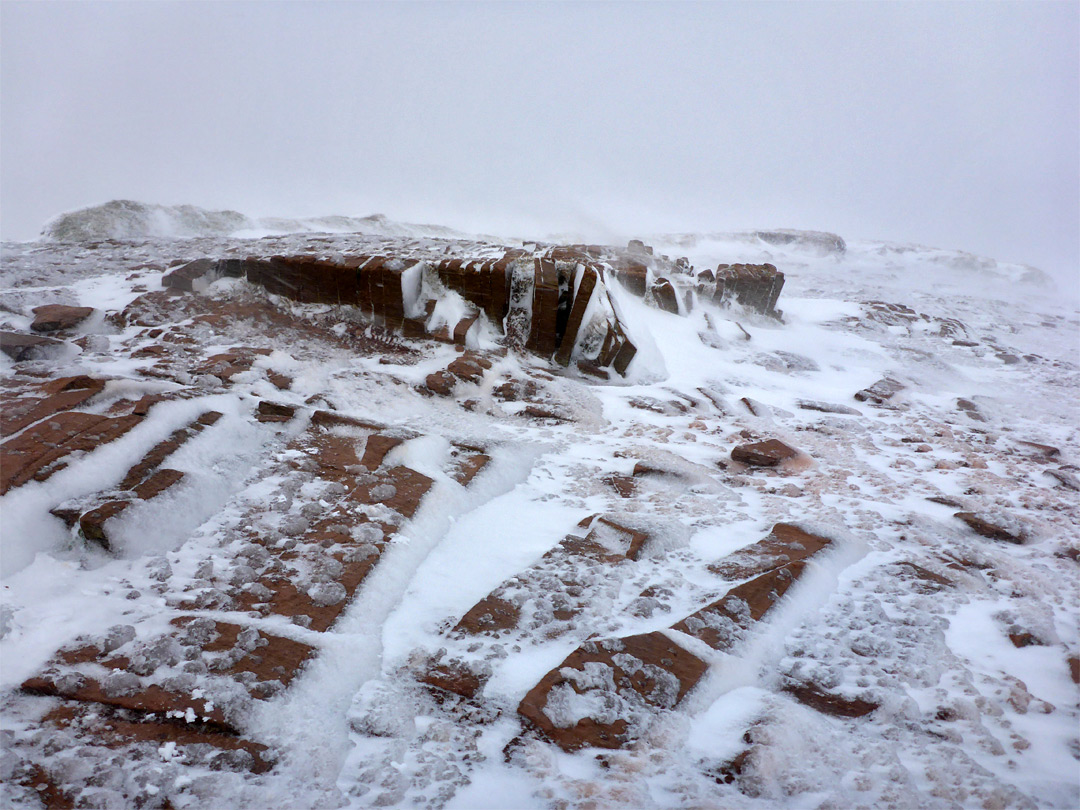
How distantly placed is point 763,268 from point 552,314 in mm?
6613

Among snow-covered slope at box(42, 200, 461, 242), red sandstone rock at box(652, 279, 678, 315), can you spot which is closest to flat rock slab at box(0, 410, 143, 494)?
red sandstone rock at box(652, 279, 678, 315)

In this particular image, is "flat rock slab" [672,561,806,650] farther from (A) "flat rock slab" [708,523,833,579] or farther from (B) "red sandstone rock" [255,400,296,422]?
(B) "red sandstone rock" [255,400,296,422]

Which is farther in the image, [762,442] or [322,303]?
[322,303]

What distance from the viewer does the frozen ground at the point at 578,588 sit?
1.90 meters

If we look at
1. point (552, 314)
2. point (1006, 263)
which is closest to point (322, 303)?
point (552, 314)

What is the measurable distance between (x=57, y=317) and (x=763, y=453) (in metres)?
7.94

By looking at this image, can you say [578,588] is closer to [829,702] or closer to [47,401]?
[829,702]

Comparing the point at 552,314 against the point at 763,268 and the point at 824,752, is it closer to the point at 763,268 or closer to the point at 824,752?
the point at 824,752

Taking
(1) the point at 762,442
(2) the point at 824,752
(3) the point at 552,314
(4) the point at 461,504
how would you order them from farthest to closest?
1. (3) the point at 552,314
2. (1) the point at 762,442
3. (4) the point at 461,504
4. (2) the point at 824,752

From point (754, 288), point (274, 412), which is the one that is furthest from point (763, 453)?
point (754, 288)

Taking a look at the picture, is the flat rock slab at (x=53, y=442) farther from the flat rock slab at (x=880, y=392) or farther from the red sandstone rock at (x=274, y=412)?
the flat rock slab at (x=880, y=392)

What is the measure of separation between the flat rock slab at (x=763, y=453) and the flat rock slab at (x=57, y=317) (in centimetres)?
755

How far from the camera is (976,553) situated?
3.40 meters

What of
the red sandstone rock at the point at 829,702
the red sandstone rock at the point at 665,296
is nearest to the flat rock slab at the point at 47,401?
the red sandstone rock at the point at 829,702
